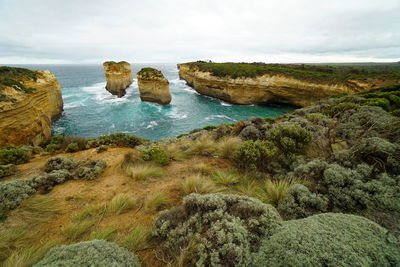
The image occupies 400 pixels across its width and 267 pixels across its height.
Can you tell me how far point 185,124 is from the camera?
21.7 m

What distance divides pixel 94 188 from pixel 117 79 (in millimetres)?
35207

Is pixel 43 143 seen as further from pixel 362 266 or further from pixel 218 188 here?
pixel 362 266

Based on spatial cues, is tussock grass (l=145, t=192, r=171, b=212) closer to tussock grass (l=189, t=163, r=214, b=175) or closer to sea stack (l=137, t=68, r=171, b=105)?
tussock grass (l=189, t=163, r=214, b=175)

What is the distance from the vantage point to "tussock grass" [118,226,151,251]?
2.18 meters

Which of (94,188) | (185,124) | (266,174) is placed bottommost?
(185,124)

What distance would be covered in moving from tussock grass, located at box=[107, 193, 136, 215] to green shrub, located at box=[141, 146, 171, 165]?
1.81 m

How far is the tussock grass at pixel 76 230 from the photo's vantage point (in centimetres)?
249

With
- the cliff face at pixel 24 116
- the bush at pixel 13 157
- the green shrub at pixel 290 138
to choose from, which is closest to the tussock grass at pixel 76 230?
the green shrub at pixel 290 138

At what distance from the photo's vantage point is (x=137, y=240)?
2.23m

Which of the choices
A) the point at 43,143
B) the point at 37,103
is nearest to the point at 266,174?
the point at 43,143

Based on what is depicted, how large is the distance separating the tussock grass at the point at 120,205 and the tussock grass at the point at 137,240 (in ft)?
2.50

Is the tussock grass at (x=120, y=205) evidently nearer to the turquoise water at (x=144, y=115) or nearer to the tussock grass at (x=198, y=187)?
the tussock grass at (x=198, y=187)

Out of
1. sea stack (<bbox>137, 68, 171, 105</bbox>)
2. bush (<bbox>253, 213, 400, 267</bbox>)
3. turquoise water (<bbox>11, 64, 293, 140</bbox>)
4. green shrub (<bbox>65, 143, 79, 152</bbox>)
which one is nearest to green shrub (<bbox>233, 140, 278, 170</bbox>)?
bush (<bbox>253, 213, 400, 267</bbox>)

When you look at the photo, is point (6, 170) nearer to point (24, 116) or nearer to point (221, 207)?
point (221, 207)
